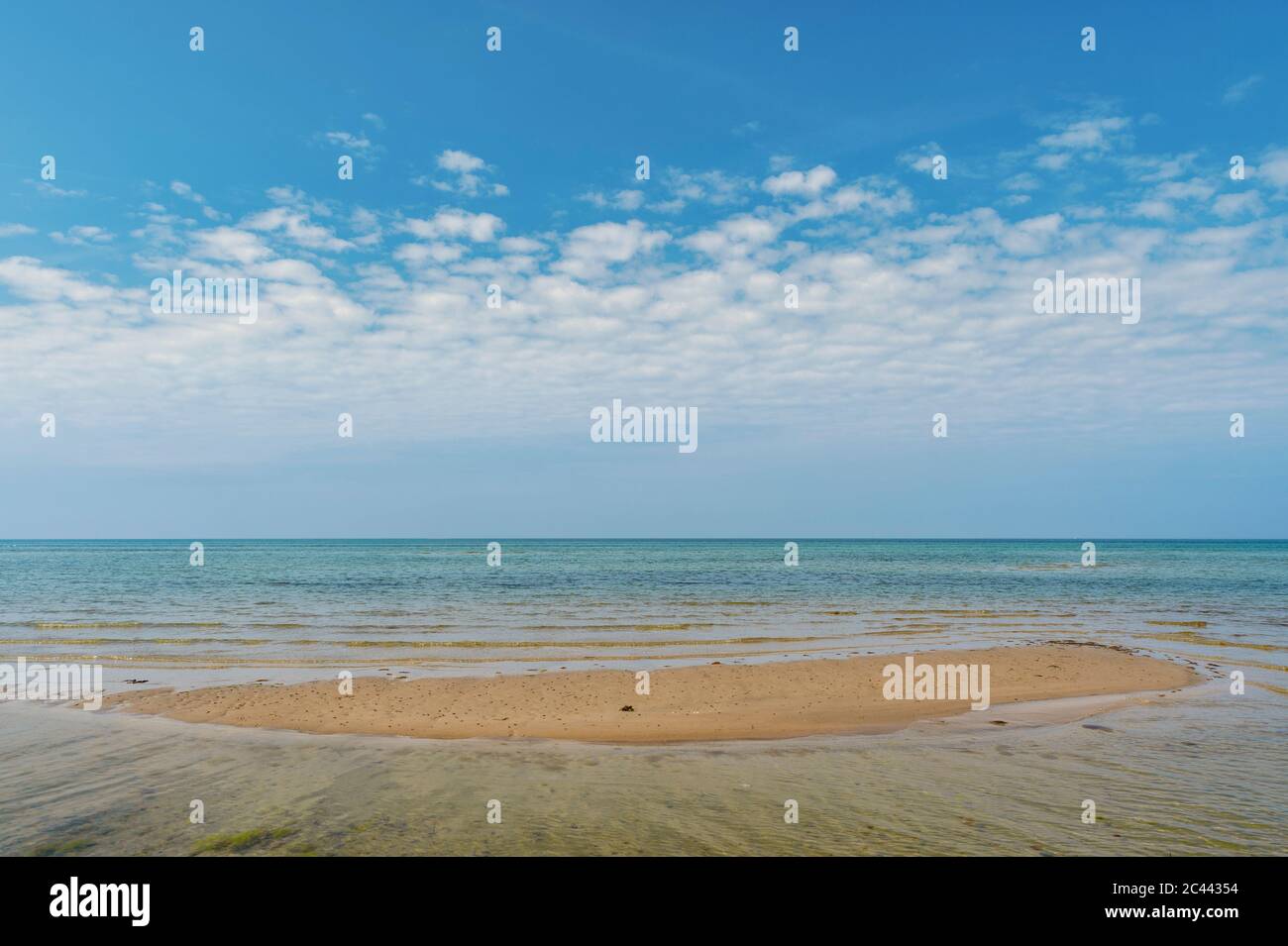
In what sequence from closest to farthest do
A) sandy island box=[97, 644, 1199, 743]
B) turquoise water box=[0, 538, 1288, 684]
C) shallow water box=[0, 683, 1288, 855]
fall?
shallow water box=[0, 683, 1288, 855]
sandy island box=[97, 644, 1199, 743]
turquoise water box=[0, 538, 1288, 684]

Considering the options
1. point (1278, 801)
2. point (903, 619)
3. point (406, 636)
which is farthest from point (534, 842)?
point (903, 619)

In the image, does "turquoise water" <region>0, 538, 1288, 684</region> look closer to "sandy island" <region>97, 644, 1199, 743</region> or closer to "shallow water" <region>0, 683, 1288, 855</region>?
"sandy island" <region>97, 644, 1199, 743</region>

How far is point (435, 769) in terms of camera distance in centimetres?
1127

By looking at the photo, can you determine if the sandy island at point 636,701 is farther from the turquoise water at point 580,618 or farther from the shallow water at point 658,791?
the turquoise water at point 580,618

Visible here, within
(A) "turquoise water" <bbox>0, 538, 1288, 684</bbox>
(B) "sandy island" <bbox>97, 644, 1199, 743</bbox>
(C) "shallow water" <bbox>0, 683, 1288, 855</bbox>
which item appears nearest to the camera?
(C) "shallow water" <bbox>0, 683, 1288, 855</bbox>

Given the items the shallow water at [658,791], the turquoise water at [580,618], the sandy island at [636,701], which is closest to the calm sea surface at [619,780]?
the shallow water at [658,791]

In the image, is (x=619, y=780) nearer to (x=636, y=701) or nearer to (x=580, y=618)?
(x=636, y=701)

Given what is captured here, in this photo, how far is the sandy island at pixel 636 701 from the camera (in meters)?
14.4

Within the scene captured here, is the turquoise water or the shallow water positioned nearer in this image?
the shallow water

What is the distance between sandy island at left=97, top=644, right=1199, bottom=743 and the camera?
14.4 m

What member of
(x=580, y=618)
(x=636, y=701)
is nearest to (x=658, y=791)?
(x=636, y=701)

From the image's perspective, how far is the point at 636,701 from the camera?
17.1 metres

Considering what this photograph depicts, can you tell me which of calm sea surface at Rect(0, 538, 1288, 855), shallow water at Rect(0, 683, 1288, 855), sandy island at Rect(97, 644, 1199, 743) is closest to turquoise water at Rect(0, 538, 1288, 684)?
calm sea surface at Rect(0, 538, 1288, 855)
